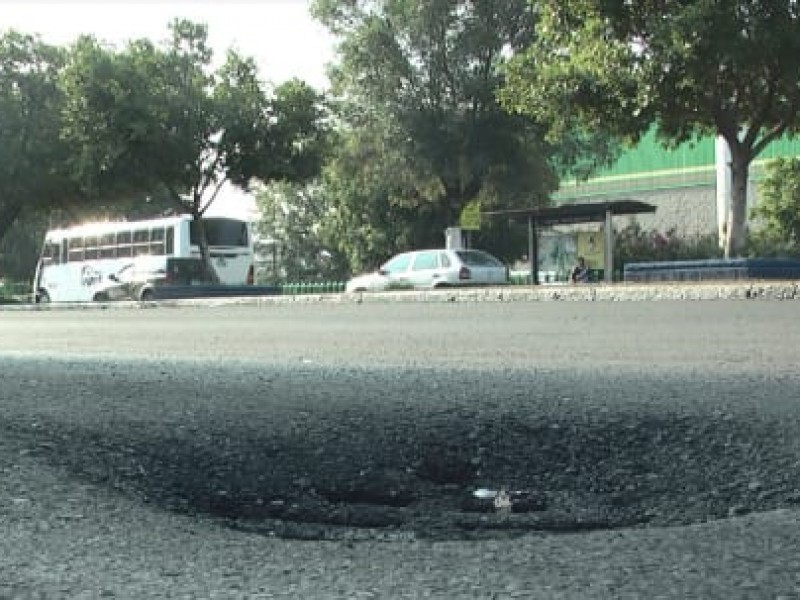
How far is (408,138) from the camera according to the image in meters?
30.6

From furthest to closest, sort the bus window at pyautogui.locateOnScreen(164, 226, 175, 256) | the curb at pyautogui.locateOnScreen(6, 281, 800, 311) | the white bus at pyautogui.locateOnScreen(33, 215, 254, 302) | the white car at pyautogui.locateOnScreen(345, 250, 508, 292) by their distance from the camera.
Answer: the bus window at pyautogui.locateOnScreen(164, 226, 175, 256)
the white bus at pyautogui.locateOnScreen(33, 215, 254, 302)
the white car at pyautogui.locateOnScreen(345, 250, 508, 292)
the curb at pyautogui.locateOnScreen(6, 281, 800, 311)

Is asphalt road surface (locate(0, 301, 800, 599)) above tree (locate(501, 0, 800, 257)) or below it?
below

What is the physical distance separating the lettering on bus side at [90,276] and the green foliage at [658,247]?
1719 centimetres

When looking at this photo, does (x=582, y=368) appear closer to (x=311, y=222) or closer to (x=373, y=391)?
(x=373, y=391)

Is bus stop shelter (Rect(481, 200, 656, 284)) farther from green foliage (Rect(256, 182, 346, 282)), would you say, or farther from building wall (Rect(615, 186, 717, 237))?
green foliage (Rect(256, 182, 346, 282))

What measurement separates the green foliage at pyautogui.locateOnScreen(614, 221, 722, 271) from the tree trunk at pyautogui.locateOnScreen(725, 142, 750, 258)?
1386 centimetres

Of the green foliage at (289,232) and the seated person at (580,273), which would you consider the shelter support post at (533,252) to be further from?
the green foliage at (289,232)

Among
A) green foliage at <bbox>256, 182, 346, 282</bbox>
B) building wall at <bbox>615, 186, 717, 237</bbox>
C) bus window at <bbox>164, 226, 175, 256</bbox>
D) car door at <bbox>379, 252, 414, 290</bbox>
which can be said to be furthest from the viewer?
green foliage at <bbox>256, 182, 346, 282</bbox>

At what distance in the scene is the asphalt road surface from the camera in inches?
106

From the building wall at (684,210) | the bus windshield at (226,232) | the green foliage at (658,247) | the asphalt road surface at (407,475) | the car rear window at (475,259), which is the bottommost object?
the asphalt road surface at (407,475)

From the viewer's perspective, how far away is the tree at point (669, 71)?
16500 mm

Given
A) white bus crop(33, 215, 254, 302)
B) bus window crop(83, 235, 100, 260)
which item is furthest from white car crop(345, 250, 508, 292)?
bus window crop(83, 235, 100, 260)

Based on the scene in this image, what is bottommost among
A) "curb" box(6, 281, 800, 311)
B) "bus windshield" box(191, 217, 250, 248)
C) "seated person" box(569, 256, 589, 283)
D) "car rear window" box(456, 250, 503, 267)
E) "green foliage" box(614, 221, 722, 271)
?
"curb" box(6, 281, 800, 311)

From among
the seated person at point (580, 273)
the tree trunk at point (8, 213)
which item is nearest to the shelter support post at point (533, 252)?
the seated person at point (580, 273)
